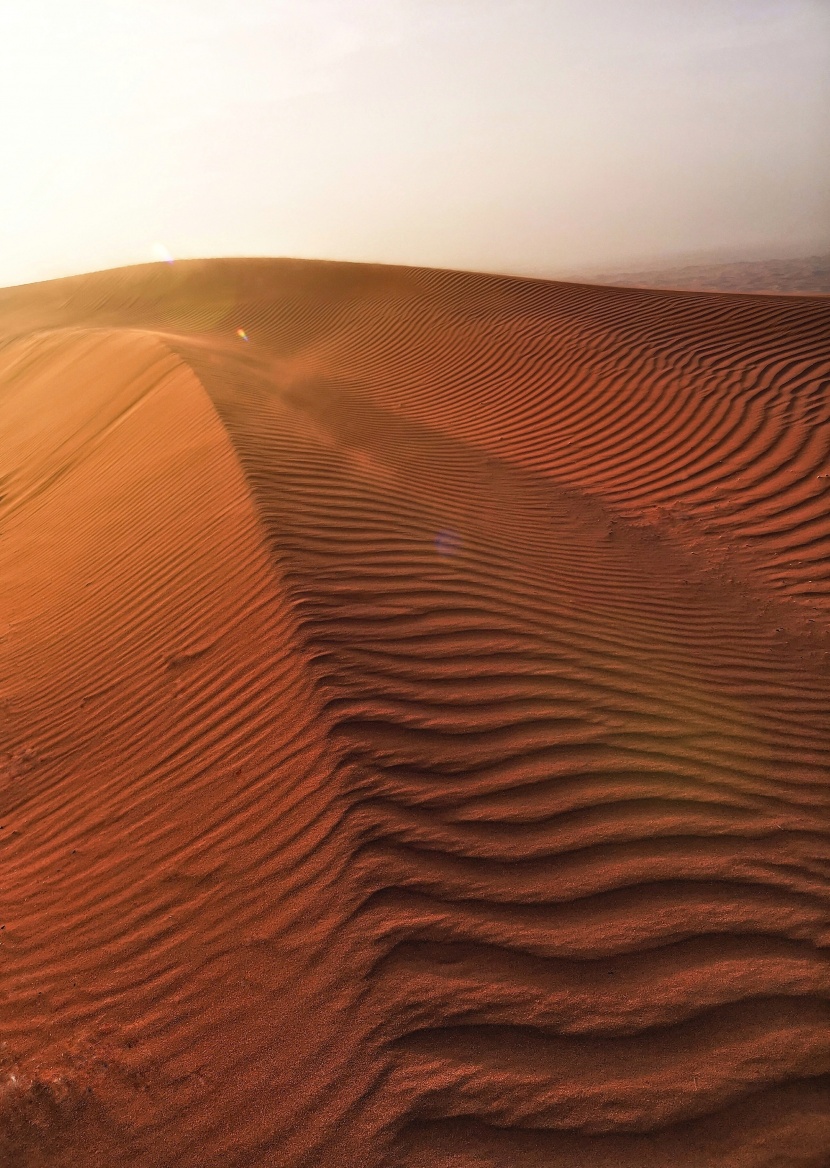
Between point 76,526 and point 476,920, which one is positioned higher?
point 76,526

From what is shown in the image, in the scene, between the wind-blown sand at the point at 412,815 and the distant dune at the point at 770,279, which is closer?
the wind-blown sand at the point at 412,815

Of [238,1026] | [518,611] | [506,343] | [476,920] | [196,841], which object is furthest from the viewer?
[506,343]

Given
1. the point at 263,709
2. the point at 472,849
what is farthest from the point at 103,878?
the point at 472,849

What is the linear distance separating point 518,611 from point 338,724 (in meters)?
1.45

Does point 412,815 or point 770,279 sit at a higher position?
point 770,279

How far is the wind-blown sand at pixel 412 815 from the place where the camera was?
5.66 ft

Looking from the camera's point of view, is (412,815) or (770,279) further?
(770,279)

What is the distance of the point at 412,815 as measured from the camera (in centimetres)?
240

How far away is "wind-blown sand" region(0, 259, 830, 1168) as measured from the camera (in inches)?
67.9

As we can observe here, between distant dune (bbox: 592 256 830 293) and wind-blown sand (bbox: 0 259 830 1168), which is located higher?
distant dune (bbox: 592 256 830 293)

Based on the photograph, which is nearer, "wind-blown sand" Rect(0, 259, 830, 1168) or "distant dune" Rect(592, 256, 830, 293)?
"wind-blown sand" Rect(0, 259, 830, 1168)

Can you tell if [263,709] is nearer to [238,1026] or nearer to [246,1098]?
[238,1026]

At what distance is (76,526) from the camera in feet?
20.2

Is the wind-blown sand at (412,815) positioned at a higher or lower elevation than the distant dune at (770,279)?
lower
